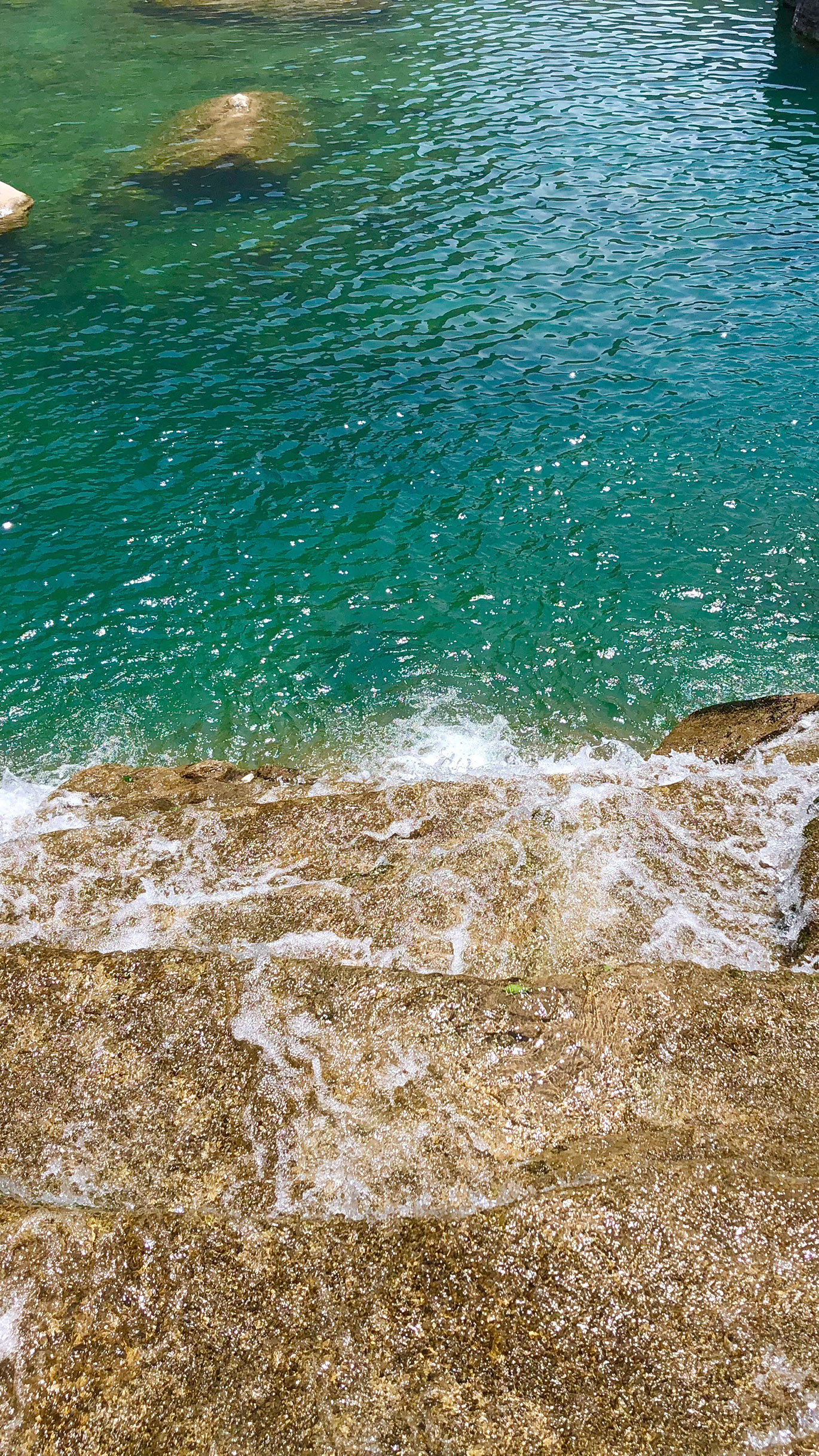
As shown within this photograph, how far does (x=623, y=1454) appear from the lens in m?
5.43

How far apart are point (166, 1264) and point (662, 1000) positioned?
423cm

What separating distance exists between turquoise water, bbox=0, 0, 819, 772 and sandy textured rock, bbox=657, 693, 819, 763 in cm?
75

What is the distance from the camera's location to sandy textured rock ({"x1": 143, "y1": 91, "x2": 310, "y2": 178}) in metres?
31.0

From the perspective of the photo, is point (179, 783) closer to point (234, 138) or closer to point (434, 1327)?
point (434, 1327)

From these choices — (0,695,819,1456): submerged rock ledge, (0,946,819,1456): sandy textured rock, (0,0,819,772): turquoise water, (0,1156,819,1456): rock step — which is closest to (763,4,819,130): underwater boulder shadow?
(0,0,819,772): turquoise water

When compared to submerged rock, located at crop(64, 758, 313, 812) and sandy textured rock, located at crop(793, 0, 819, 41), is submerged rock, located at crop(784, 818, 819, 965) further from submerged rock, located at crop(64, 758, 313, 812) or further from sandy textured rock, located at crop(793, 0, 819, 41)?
sandy textured rock, located at crop(793, 0, 819, 41)

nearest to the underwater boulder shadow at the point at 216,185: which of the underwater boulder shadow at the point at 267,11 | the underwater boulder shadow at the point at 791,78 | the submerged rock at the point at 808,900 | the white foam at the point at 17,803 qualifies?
the underwater boulder shadow at the point at 791,78

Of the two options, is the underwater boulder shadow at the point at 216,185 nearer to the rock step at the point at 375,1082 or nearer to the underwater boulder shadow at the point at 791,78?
the underwater boulder shadow at the point at 791,78

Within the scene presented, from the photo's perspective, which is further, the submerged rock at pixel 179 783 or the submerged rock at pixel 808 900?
the submerged rock at pixel 179 783

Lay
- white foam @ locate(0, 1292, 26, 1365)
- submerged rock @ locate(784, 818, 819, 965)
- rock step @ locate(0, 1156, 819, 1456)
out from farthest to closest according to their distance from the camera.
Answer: submerged rock @ locate(784, 818, 819, 965) → white foam @ locate(0, 1292, 26, 1365) → rock step @ locate(0, 1156, 819, 1456)

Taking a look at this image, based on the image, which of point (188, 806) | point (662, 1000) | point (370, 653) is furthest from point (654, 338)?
point (662, 1000)

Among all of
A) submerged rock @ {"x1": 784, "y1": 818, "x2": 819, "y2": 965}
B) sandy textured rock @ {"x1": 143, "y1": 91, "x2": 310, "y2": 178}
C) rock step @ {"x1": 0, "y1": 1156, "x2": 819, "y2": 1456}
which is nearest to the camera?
rock step @ {"x1": 0, "y1": 1156, "x2": 819, "y2": 1456}

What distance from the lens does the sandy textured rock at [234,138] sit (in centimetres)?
3100

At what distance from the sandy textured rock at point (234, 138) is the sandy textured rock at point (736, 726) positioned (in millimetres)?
24690
